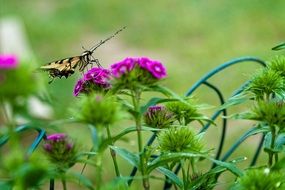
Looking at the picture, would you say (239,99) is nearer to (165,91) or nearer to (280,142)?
(280,142)

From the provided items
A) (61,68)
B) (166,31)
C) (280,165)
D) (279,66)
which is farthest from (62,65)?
(166,31)

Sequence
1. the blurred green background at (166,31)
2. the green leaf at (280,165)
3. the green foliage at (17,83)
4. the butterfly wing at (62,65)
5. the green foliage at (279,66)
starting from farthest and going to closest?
the blurred green background at (166,31) < the butterfly wing at (62,65) < the green foliage at (279,66) < the green leaf at (280,165) < the green foliage at (17,83)

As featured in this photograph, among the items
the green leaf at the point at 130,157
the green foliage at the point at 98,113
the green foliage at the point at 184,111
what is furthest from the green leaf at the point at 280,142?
the green foliage at the point at 98,113

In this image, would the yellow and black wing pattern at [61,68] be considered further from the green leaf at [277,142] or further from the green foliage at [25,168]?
the green foliage at [25,168]

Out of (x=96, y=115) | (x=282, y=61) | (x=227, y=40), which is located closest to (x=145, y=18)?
(x=227, y=40)

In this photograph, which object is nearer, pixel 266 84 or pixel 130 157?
pixel 130 157

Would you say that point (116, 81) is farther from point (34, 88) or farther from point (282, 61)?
point (282, 61)
